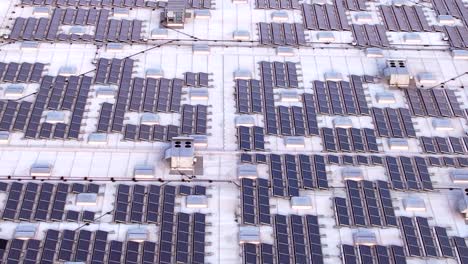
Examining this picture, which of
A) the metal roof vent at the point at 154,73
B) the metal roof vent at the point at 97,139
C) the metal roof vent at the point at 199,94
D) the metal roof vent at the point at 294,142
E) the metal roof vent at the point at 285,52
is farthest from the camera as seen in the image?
the metal roof vent at the point at 285,52

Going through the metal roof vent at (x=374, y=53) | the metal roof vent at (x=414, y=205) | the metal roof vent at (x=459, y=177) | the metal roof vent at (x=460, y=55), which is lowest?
the metal roof vent at (x=414, y=205)

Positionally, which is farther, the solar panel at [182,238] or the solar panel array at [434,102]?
the solar panel array at [434,102]

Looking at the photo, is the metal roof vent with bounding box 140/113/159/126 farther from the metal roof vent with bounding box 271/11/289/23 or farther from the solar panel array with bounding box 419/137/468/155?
the solar panel array with bounding box 419/137/468/155

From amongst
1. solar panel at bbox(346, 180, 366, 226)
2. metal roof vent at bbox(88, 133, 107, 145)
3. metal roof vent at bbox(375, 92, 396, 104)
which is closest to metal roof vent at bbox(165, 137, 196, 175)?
metal roof vent at bbox(88, 133, 107, 145)

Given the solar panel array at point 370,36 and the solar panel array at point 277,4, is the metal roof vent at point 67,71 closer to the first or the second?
the solar panel array at point 277,4

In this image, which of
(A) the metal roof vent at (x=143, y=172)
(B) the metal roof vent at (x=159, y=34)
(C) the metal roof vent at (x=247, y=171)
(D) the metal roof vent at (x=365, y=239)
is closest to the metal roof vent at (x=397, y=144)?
(D) the metal roof vent at (x=365, y=239)

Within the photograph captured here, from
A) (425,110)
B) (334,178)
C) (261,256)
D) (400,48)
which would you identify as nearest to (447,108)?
(425,110)

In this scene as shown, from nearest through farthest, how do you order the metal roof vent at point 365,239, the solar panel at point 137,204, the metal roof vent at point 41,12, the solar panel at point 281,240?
the solar panel at point 281,240 < the metal roof vent at point 365,239 < the solar panel at point 137,204 < the metal roof vent at point 41,12

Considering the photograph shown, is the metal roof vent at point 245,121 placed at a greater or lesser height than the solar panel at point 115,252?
greater
